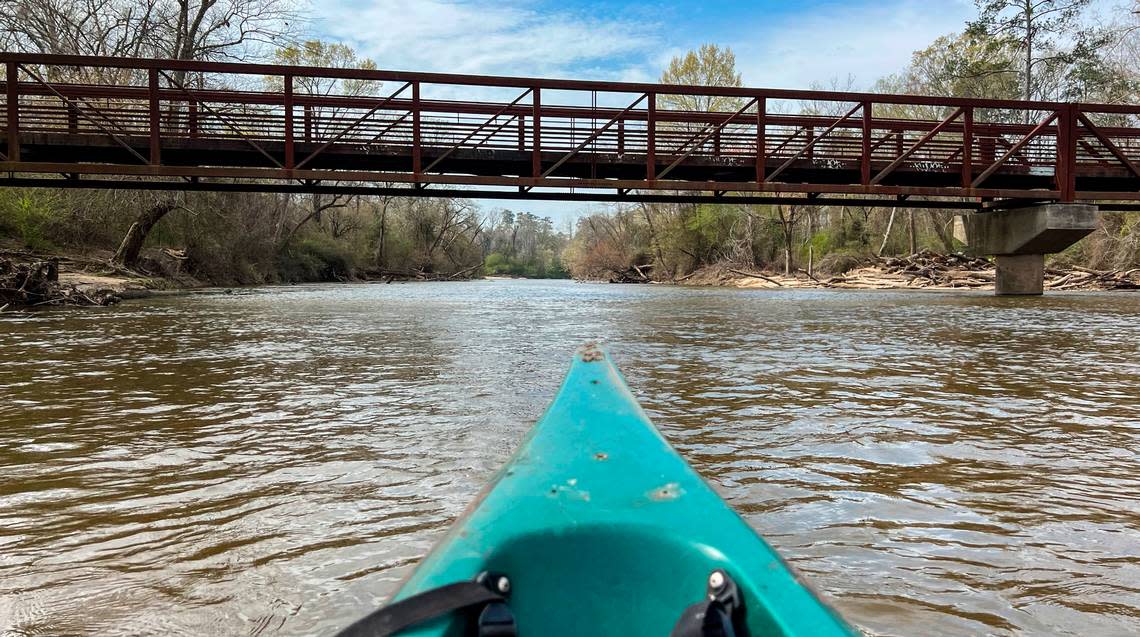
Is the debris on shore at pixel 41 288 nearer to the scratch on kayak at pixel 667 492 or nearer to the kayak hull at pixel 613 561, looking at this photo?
the kayak hull at pixel 613 561

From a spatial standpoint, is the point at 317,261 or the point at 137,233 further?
the point at 317,261

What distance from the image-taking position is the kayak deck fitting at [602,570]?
41.6 inches

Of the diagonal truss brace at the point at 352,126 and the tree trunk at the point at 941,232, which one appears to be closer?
the diagonal truss brace at the point at 352,126

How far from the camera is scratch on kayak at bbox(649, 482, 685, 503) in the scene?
1.36 m

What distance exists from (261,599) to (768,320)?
1106cm

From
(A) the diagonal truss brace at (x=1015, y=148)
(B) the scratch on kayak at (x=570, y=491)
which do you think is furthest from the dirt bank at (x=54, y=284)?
(A) the diagonal truss brace at (x=1015, y=148)

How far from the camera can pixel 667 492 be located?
1.39 m

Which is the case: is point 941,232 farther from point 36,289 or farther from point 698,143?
point 36,289

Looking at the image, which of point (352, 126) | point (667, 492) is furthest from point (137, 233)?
point (667, 492)

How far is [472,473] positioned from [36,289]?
570 inches

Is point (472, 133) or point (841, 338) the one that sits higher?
point (472, 133)

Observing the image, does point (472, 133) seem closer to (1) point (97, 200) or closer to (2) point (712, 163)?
(2) point (712, 163)

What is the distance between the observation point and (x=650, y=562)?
1242 millimetres

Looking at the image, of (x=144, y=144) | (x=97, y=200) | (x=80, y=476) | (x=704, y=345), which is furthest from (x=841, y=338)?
(x=97, y=200)
